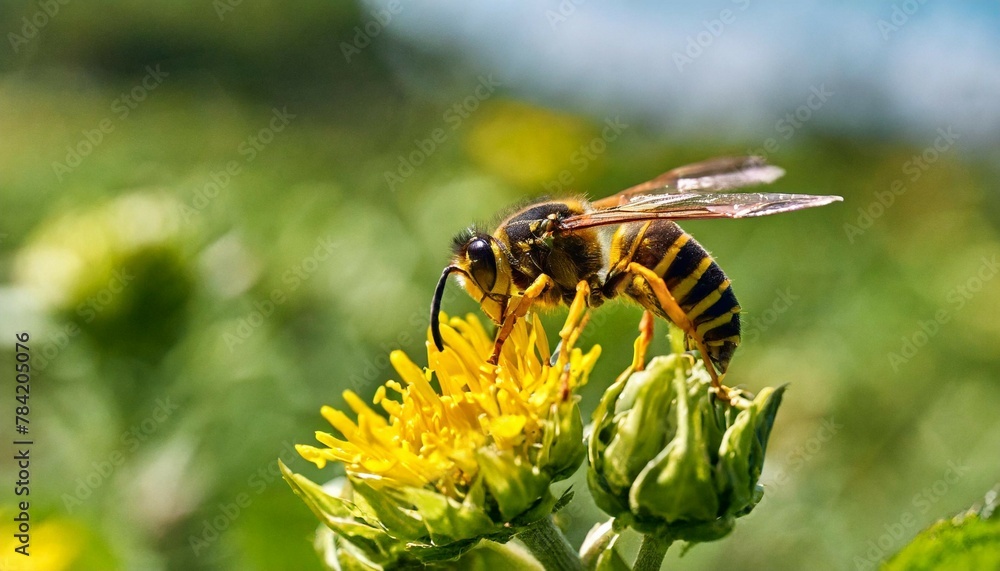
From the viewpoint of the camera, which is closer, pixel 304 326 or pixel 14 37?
pixel 304 326

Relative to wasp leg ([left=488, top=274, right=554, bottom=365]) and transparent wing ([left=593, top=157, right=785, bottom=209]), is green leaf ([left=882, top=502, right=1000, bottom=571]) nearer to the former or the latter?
wasp leg ([left=488, top=274, right=554, bottom=365])

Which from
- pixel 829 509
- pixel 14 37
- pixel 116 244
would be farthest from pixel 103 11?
pixel 829 509

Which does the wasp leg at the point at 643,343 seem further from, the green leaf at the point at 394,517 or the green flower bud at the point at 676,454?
the green leaf at the point at 394,517

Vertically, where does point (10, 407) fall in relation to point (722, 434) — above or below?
above

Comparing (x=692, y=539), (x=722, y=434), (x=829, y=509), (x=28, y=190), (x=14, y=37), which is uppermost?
(x=14, y=37)

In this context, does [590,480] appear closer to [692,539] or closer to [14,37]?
[692,539]

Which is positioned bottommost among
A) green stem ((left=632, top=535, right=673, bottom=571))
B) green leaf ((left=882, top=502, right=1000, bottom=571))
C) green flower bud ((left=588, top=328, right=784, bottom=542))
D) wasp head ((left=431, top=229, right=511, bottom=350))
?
green leaf ((left=882, top=502, right=1000, bottom=571))

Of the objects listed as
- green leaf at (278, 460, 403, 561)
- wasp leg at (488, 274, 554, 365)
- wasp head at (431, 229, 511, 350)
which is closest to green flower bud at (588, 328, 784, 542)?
wasp leg at (488, 274, 554, 365)
